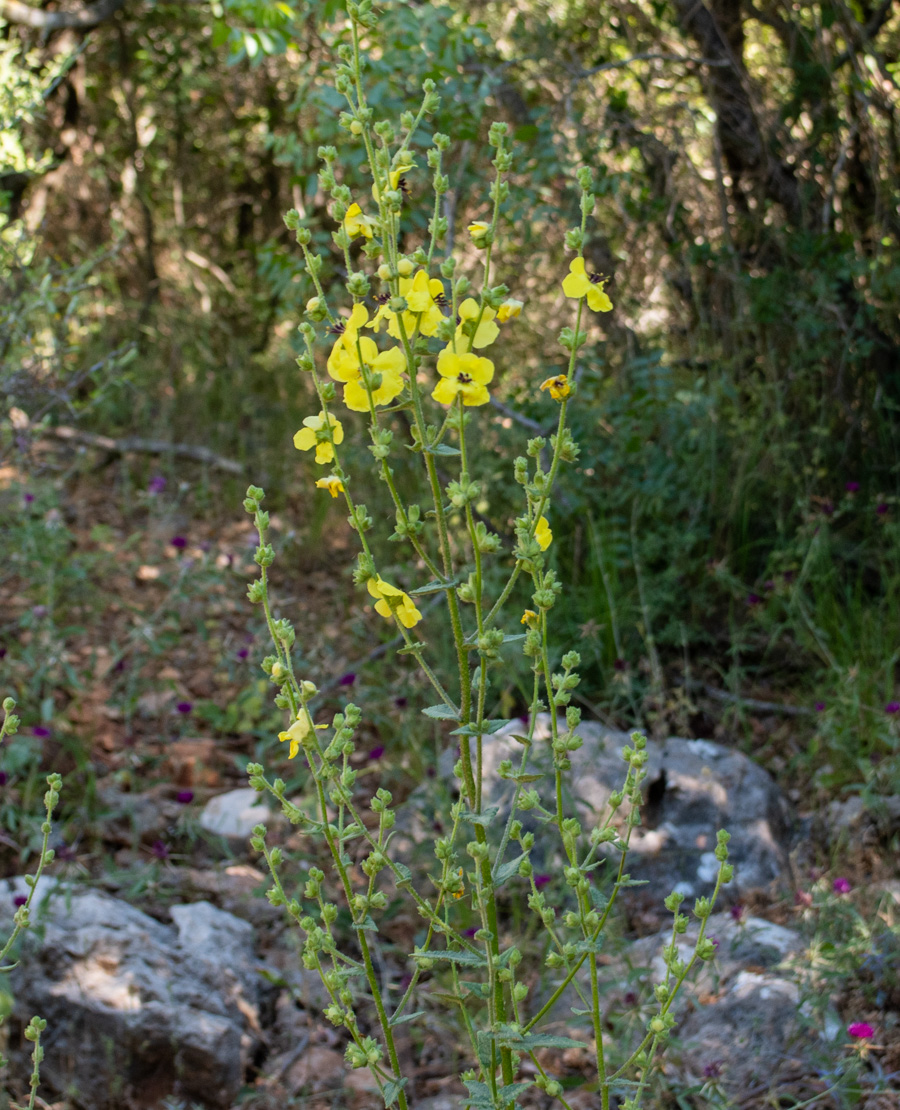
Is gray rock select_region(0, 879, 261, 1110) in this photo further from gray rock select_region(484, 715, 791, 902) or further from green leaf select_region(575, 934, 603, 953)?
green leaf select_region(575, 934, 603, 953)

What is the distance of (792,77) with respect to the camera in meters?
4.21

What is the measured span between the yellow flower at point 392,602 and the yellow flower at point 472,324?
0.27m

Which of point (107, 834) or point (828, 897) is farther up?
point (828, 897)

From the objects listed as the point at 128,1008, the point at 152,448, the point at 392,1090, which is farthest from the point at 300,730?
the point at 152,448

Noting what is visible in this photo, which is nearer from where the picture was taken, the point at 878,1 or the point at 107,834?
the point at 107,834

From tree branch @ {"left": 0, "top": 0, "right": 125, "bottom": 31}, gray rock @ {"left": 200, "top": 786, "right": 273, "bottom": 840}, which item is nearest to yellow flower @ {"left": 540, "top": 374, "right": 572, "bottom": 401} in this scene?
gray rock @ {"left": 200, "top": 786, "right": 273, "bottom": 840}

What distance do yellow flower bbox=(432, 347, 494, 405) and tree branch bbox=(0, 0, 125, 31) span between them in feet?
13.5

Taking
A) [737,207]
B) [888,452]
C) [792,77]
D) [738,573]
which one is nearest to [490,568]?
[738,573]

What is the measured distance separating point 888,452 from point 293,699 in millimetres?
3060

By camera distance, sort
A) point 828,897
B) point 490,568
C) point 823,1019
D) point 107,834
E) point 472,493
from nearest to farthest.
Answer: point 472,493 → point 823,1019 → point 828,897 → point 107,834 → point 490,568

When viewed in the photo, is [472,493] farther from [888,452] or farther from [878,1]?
[878,1]

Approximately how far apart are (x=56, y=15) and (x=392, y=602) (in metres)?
4.72

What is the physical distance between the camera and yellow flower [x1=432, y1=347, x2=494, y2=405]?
1105mm

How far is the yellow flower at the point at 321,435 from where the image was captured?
1.17m
